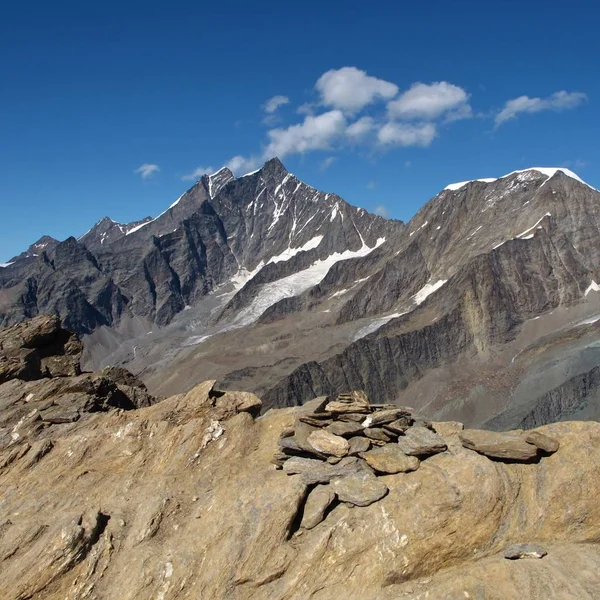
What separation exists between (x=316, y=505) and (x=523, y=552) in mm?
6147

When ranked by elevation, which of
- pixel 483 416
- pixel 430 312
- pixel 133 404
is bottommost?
pixel 483 416

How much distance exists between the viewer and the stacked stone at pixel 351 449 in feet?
51.2

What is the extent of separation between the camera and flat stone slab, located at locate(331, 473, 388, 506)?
15.3 meters

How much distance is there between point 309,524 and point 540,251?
201 m

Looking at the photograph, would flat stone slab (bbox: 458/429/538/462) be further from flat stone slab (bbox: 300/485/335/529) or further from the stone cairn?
flat stone slab (bbox: 300/485/335/529)

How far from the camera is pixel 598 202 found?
199625 millimetres

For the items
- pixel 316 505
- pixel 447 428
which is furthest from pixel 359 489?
pixel 447 428

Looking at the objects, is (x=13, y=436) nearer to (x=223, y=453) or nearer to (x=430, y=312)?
(x=223, y=453)

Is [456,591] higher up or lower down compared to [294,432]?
lower down

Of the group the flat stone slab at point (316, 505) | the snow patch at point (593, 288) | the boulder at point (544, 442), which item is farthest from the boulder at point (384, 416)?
the snow patch at point (593, 288)

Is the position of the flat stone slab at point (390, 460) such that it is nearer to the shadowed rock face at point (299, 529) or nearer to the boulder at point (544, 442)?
the shadowed rock face at point (299, 529)

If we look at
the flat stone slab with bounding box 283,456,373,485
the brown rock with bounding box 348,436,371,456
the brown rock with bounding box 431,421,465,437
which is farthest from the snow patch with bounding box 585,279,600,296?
→ the flat stone slab with bounding box 283,456,373,485

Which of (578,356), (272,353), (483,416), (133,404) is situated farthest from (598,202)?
(133,404)

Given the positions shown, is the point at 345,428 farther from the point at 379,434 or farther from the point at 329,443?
the point at 379,434
